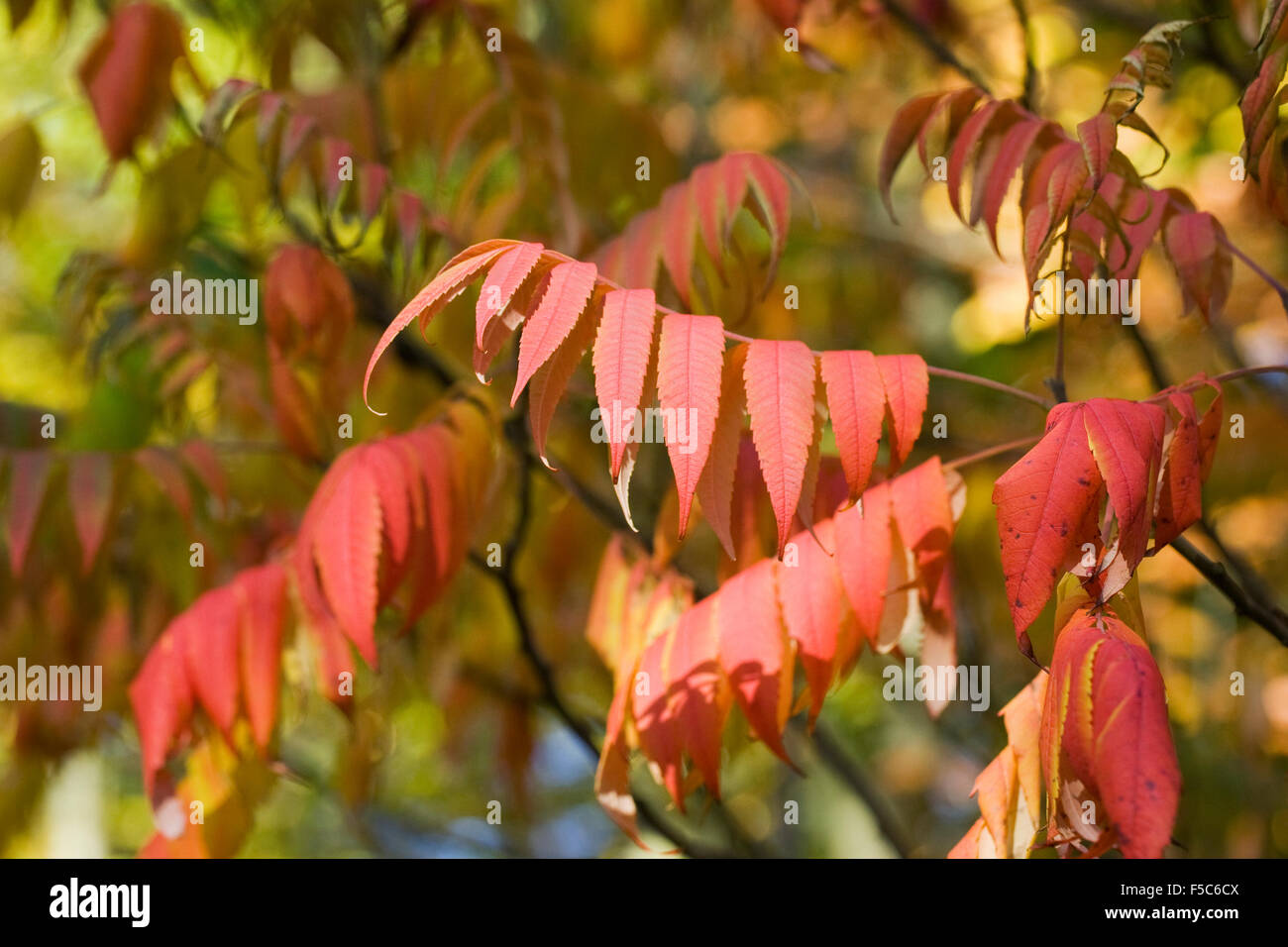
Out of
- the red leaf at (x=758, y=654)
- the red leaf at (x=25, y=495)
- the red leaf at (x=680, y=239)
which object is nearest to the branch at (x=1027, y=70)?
the red leaf at (x=680, y=239)

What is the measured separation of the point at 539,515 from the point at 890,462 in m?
1.66

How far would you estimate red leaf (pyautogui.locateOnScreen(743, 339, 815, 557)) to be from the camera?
1.12 metres

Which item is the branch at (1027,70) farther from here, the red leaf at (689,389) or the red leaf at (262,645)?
the red leaf at (262,645)

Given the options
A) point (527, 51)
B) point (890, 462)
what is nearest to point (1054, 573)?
point (890, 462)

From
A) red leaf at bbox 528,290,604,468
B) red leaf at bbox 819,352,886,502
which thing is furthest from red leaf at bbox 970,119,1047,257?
red leaf at bbox 528,290,604,468

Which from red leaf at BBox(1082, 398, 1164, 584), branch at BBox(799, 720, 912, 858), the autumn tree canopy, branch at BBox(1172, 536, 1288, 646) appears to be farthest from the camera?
branch at BBox(799, 720, 912, 858)

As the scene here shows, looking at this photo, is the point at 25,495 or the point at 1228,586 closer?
the point at 1228,586

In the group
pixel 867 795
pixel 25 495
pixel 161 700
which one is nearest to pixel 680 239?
pixel 161 700

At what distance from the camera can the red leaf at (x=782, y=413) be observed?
3.66ft

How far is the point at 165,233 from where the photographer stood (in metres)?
2.37

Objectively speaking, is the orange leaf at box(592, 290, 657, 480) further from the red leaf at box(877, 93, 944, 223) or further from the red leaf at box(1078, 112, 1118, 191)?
the red leaf at box(877, 93, 944, 223)

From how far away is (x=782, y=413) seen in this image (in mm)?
1176

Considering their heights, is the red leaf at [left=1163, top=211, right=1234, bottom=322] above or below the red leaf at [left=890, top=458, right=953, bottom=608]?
above

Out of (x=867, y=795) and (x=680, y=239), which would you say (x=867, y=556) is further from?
(x=867, y=795)
